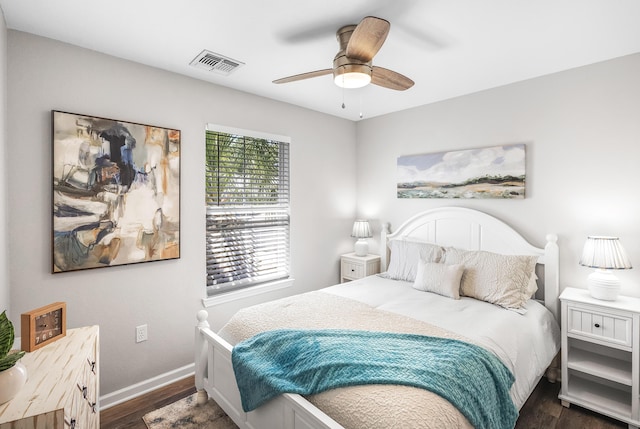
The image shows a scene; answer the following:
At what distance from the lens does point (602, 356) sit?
2479 millimetres

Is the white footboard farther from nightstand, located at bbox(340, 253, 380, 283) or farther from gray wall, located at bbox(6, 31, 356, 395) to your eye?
nightstand, located at bbox(340, 253, 380, 283)

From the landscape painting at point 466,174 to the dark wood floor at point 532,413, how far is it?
5.36 ft

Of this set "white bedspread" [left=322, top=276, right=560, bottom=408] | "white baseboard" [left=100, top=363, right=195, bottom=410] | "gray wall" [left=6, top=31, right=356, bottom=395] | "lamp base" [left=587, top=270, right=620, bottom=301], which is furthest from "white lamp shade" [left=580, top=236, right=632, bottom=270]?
"white baseboard" [left=100, top=363, right=195, bottom=410]

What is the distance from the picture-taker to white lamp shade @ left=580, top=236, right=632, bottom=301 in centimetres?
220

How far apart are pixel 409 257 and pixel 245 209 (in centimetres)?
168

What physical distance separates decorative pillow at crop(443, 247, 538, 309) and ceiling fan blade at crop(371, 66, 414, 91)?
1556 mm

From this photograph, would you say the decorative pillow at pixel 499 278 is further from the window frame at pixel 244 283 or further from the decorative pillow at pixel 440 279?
the window frame at pixel 244 283

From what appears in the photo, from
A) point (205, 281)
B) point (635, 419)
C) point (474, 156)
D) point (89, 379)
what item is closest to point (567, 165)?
point (474, 156)

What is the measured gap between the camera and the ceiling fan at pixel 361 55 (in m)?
1.62

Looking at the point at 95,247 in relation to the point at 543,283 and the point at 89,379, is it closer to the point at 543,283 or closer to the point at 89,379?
the point at 89,379

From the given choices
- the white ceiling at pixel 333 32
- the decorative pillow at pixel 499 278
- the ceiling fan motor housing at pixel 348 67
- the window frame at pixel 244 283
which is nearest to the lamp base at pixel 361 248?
the window frame at pixel 244 283

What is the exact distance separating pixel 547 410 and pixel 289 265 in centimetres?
246

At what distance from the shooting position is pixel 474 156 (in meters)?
3.16

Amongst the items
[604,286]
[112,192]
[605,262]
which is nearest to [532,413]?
[604,286]
